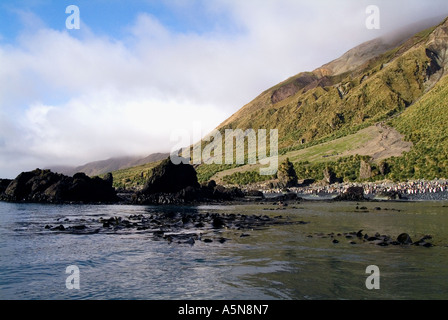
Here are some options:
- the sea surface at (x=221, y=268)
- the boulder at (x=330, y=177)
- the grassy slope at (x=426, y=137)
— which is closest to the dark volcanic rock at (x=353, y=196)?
the grassy slope at (x=426, y=137)

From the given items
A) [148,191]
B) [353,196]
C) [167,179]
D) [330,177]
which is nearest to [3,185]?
[148,191]

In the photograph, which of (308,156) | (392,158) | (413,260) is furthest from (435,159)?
(413,260)

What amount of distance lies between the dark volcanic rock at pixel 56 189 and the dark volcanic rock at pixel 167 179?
28.7 ft

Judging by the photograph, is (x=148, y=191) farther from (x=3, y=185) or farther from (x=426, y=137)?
(x=426, y=137)

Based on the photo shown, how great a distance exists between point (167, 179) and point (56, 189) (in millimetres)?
21621

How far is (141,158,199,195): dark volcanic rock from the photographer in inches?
2817

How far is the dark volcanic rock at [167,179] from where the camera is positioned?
2817 inches

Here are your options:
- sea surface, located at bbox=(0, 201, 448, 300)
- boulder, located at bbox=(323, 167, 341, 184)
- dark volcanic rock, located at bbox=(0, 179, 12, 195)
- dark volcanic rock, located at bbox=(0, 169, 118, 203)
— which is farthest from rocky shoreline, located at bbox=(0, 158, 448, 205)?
sea surface, located at bbox=(0, 201, 448, 300)

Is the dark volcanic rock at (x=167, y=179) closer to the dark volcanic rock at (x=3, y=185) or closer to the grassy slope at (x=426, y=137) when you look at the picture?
the dark volcanic rock at (x=3, y=185)

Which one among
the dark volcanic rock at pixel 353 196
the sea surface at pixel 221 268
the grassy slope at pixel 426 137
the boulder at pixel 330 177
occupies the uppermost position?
the grassy slope at pixel 426 137

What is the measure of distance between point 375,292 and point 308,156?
539 feet

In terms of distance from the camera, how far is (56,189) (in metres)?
68.7
